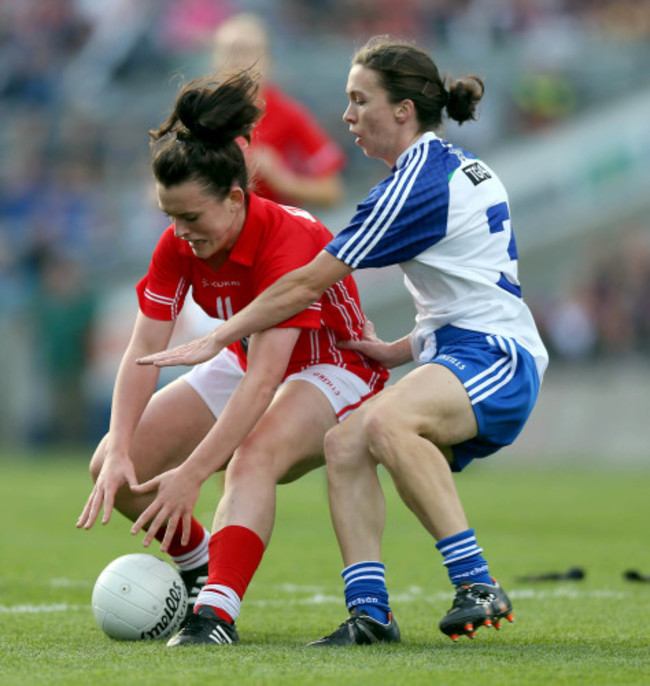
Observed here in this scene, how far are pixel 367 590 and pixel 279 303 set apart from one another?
975 mm

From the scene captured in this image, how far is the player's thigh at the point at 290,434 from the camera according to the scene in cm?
460

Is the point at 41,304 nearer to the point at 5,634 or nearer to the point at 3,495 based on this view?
the point at 3,495

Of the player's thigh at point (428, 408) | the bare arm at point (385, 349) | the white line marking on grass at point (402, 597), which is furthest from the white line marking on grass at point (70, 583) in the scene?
the player's thigh at point (428, 408)

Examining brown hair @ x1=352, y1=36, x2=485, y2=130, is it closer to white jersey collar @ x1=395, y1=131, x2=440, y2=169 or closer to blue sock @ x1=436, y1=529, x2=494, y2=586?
white jersey collar @ x1=395, y1=131, x2=440, y2=169

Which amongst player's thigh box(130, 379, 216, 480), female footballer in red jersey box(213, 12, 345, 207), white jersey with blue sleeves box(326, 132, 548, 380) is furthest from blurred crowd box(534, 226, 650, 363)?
Result: white jersey with blue sleeves box(326, 132, 548, 380)

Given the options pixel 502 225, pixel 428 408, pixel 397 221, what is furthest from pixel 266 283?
pixel 502 225

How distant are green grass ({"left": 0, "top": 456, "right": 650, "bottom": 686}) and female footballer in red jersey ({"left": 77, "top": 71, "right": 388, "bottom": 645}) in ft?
1.25

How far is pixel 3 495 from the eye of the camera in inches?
441

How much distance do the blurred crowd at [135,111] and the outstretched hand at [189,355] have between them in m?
11.3

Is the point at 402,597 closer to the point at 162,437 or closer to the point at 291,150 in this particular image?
the point at 162,437

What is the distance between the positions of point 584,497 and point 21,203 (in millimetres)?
9736

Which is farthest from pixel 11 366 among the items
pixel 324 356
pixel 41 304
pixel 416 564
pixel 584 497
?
pixel 324 356

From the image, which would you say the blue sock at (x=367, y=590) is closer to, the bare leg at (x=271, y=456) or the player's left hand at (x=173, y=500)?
the bare leg at (x=271, y=456)

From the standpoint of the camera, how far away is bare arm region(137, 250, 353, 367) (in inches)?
176
